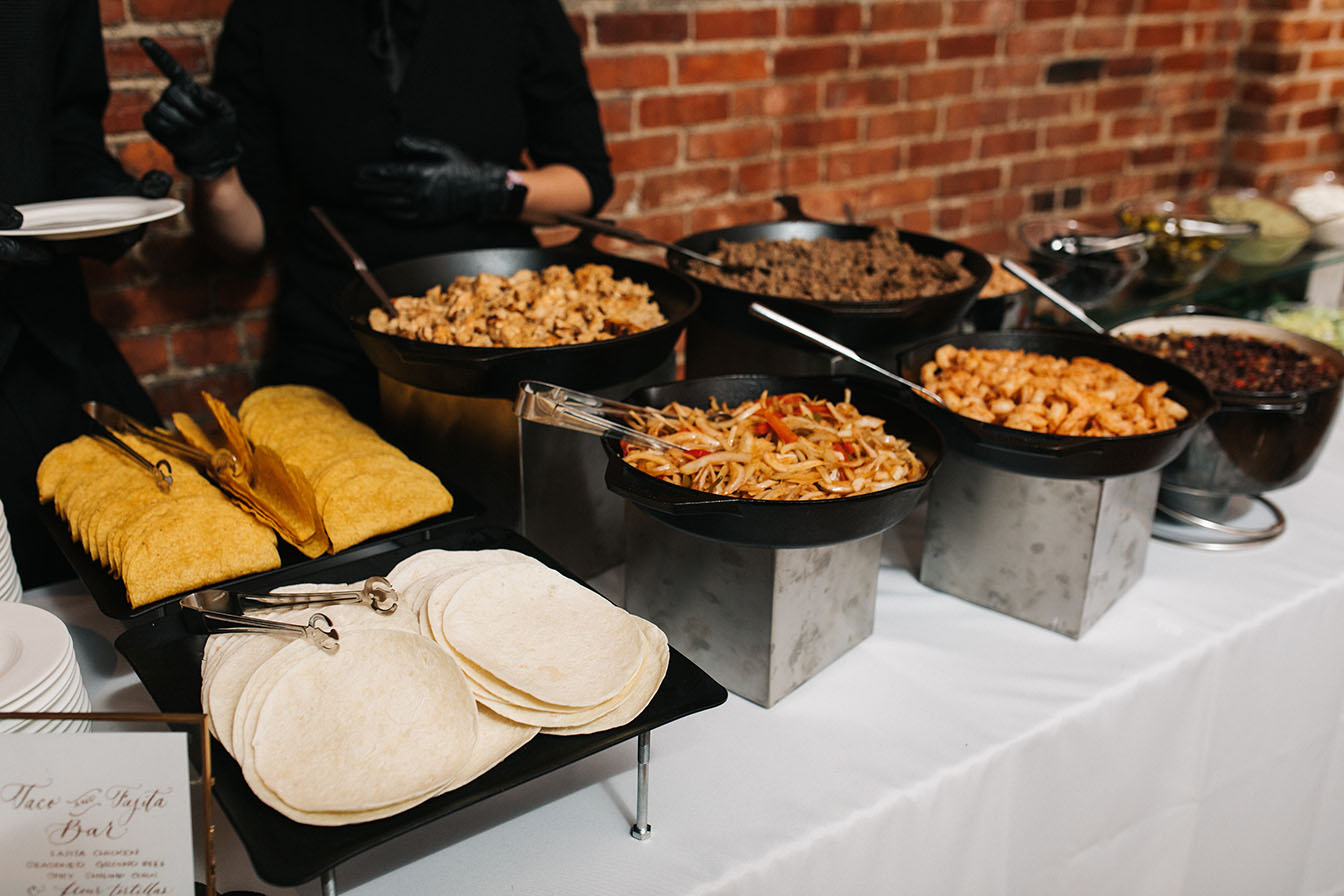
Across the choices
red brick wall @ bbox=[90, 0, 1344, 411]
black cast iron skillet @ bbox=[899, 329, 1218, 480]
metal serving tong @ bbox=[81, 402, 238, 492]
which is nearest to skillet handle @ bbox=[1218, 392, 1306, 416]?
black cast iron skillet @ bbox=[899, 329, 1218, 480]

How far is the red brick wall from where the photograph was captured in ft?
7.13

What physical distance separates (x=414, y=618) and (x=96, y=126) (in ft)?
3.77

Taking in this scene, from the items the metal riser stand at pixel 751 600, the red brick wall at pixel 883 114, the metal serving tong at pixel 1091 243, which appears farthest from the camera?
the red brick wall at pixel 883 114

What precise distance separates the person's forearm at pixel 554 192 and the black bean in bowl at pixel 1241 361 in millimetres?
1008

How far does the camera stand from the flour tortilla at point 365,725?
0.75m

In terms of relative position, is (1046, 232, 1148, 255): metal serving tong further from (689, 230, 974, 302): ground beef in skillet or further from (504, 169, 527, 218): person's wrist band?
(504, 169, 527, 218): person's wrist band

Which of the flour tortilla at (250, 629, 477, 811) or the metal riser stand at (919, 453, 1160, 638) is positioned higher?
the flour tortilla at (250, 629, 477, 811)

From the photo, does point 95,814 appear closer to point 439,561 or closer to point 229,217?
point 439,561

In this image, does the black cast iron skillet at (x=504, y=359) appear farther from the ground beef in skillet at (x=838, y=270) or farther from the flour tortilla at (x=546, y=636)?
the flour tortilla at (x=546, y=636)

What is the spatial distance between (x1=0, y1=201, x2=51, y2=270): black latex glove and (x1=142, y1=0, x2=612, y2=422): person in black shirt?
40 centimetres

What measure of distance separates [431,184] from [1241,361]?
4.26 ft

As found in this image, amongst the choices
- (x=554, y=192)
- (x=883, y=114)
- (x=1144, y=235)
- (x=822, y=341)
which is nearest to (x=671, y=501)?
(x=822, y=341)

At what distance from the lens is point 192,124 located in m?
1.57

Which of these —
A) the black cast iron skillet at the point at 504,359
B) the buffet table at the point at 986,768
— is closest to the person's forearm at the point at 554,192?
the black cast iron skillet at the point at 504,359
